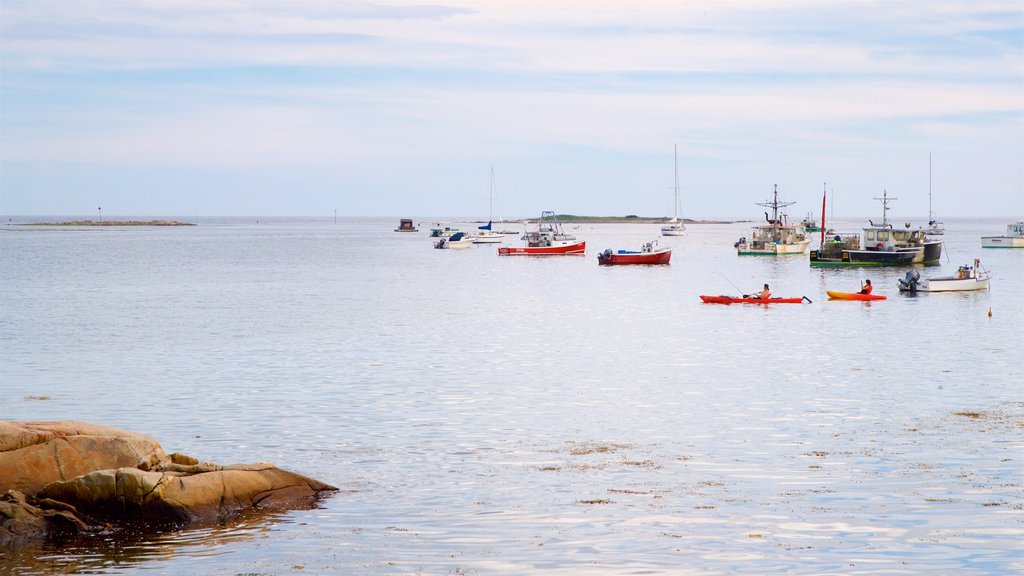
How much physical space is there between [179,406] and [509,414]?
8771mm

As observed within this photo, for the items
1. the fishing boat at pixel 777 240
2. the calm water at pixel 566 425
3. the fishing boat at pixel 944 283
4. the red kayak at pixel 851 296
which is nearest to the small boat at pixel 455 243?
the fishing boat at pixel 777 240

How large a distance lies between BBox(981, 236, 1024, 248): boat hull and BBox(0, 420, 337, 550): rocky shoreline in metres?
173

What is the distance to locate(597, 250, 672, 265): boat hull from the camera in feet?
412

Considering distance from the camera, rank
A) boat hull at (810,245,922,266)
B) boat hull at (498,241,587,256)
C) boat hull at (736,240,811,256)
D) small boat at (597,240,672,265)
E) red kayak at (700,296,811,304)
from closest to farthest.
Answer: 1. red kayak at (700,296,811,304)
2. boat hull at (810,245,922,266)
3. small boat at (597,240,672,265)
4. boat hull at (736,240,811,256)
5. boat hull at (498,241,587,256)

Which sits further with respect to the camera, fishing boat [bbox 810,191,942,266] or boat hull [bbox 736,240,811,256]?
boat hull [bbox 736,240,811,256]

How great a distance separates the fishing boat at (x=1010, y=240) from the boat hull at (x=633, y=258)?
75.8 m

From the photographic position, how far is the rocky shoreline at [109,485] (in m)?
18.4

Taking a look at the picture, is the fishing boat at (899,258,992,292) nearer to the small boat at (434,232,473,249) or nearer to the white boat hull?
the white boat hull

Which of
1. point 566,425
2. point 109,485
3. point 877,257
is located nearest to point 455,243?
point 877,257

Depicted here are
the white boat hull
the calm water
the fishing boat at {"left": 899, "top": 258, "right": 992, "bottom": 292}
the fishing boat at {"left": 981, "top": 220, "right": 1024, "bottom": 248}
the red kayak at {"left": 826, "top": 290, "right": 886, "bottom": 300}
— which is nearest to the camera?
the calm water

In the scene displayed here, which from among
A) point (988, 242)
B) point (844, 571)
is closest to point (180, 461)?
point (844, 571)

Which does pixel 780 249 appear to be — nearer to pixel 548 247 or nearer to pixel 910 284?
pixel 548 247

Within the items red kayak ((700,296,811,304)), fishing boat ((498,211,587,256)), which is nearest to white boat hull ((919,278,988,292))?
red kayak ((700,296,811,304))

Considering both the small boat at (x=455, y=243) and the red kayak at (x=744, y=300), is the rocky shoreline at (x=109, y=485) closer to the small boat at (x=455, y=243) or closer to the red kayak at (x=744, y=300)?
the red kayak at (x=744, y=300)
